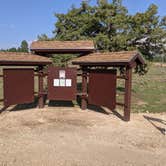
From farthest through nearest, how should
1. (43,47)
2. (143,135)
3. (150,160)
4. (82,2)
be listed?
(82,2) < (43,47) < (143,135) < (150,160)

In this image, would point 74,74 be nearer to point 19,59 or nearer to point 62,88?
point 62,88

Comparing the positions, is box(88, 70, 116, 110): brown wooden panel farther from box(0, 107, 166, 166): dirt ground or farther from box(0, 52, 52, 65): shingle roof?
box(0, 52, 52, 65): shingle roof

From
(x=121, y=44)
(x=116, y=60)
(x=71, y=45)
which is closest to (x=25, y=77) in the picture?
(x=71, y=45)

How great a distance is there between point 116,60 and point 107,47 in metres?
5.00

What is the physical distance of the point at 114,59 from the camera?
8.29 meters

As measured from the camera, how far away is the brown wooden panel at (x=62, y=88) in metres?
9.71

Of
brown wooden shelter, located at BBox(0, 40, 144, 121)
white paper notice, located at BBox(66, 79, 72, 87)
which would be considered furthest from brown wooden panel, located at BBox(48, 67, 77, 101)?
white paper notice, located at BBox(66, 79, 72, 87)

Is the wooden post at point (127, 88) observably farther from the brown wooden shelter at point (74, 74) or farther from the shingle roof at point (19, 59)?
the shingle roof at point (19, 59)

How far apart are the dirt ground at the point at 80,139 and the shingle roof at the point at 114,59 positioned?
213 cm

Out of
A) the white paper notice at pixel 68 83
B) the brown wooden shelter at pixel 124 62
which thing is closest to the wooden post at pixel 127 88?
the brown wooden shelter at pixel 124 62

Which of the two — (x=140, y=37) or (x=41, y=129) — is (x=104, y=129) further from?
(x=140, y=37)

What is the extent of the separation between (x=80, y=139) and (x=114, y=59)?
3.44 meters

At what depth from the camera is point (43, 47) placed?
10.1 m

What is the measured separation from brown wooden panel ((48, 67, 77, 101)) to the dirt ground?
0.84m
